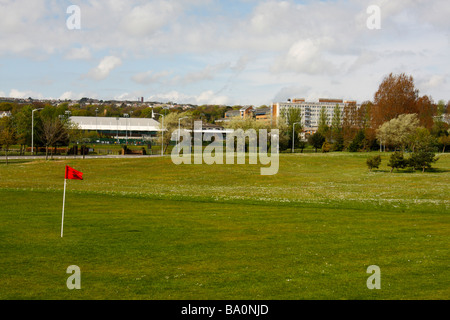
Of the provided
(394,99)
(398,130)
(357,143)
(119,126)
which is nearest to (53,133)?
(357,143)

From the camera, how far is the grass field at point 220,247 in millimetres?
10148

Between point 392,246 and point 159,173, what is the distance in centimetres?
4381

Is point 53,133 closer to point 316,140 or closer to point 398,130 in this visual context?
point 316,140

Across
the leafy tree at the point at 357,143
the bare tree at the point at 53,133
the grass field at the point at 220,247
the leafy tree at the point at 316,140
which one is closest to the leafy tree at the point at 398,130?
the leafy tree at the point at 357,143

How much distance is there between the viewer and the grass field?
10148 mm

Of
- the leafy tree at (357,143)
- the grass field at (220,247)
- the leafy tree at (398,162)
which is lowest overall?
the grass field at (220,247)

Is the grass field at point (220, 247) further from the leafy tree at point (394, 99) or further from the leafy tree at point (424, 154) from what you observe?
the leafy tree at point (394, 99)

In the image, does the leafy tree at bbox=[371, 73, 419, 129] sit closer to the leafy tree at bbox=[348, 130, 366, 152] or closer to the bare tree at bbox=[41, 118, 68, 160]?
the leafy tree at bbox=[348, 130, 366, 152]

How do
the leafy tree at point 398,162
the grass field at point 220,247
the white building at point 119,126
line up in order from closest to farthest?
1. the grass field at point 220,247
2. the leafy tree at point 398,162
3. the white building at point 119,126

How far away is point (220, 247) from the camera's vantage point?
14.5m

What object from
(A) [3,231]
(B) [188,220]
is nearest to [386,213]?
(B) [188,220]

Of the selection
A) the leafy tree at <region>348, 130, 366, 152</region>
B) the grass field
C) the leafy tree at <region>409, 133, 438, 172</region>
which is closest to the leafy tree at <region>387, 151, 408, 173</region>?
the leafy tree at <region>409, 133, 438, 172</region>
